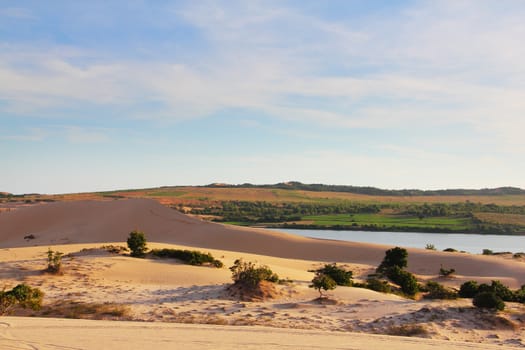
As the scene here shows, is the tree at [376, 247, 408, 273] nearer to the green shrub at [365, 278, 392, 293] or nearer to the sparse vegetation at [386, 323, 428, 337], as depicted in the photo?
the green shrub at [365, 278, 392, 293]

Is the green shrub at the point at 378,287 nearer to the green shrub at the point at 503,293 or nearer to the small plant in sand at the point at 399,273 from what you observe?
the small plant in sand at the point at 399,273

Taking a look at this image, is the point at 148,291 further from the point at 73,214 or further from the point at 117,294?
the point at 73,214

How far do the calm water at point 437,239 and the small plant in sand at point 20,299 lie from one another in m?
35.7

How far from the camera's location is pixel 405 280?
66.2ft

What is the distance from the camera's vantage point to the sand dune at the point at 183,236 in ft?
96.7

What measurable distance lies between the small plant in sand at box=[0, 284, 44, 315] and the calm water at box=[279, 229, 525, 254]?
117 feet

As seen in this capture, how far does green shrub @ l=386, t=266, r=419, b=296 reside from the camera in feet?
→ 64.0

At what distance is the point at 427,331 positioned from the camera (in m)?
11.6

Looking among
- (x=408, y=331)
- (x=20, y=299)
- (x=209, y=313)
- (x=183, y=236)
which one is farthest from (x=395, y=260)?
(x=183, y=236)

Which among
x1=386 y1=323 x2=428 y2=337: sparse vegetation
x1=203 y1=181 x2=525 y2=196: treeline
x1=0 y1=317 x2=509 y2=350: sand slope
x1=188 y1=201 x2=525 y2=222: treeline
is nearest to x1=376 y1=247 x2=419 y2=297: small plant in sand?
x1=386 y1=323 x2=428 y2=337: sparse vegetation

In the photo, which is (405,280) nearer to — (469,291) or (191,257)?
(469,291)

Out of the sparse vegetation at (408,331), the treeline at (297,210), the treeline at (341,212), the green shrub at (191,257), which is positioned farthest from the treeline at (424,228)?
the sparse vegetation at (408,331)

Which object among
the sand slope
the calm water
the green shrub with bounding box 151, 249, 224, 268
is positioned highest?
the green shrub with bounding box 151, 249, 224, 268

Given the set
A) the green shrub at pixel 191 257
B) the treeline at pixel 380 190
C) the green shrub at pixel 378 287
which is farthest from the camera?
the treeline at pixel 380 190
